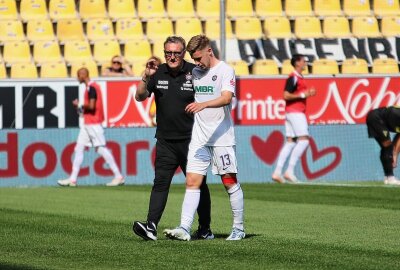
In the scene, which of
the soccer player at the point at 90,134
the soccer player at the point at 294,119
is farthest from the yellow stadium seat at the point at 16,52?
the soccer player at the point at 294,119

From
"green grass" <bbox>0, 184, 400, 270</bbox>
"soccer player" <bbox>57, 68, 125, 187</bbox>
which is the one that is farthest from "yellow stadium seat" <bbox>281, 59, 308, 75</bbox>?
"green grass" <bbox>0, 184, 400, 270</bbox>

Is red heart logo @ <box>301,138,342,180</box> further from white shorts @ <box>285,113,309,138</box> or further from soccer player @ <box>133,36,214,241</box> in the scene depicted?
soccer player @ <box>133,36,214,241</box>

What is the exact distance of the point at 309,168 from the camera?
74.9ft

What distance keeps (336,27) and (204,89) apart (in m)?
16.1

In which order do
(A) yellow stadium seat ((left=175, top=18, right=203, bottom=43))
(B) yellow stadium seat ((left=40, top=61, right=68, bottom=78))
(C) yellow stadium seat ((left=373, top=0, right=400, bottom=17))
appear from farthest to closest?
(C) yellow stadium seat ((left=373, top=0, right=400, bottom=17)) < (A) yellow stadium seat ((left=175, top=18, right=203, bottom=43)) < (B) yellow stadium seat ((left=40, top=61, right=68, bottom=78))

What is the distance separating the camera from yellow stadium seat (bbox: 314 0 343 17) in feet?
88.8

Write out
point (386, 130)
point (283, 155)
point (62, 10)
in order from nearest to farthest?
point (386, 130)
point (283, 155)
point (62, 10)

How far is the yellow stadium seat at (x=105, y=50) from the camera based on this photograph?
82.1 ft

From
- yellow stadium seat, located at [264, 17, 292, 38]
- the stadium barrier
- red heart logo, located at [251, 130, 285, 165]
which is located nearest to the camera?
the stadium barrier

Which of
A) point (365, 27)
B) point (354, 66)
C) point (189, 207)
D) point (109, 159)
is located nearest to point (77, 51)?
point (109, 159)

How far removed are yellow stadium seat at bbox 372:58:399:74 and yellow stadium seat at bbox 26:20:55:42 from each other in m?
7.08

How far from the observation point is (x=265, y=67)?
25375 mm

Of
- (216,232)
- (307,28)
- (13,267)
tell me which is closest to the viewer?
(13,267)

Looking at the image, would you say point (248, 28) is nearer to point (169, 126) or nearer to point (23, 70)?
point (23, 70)
